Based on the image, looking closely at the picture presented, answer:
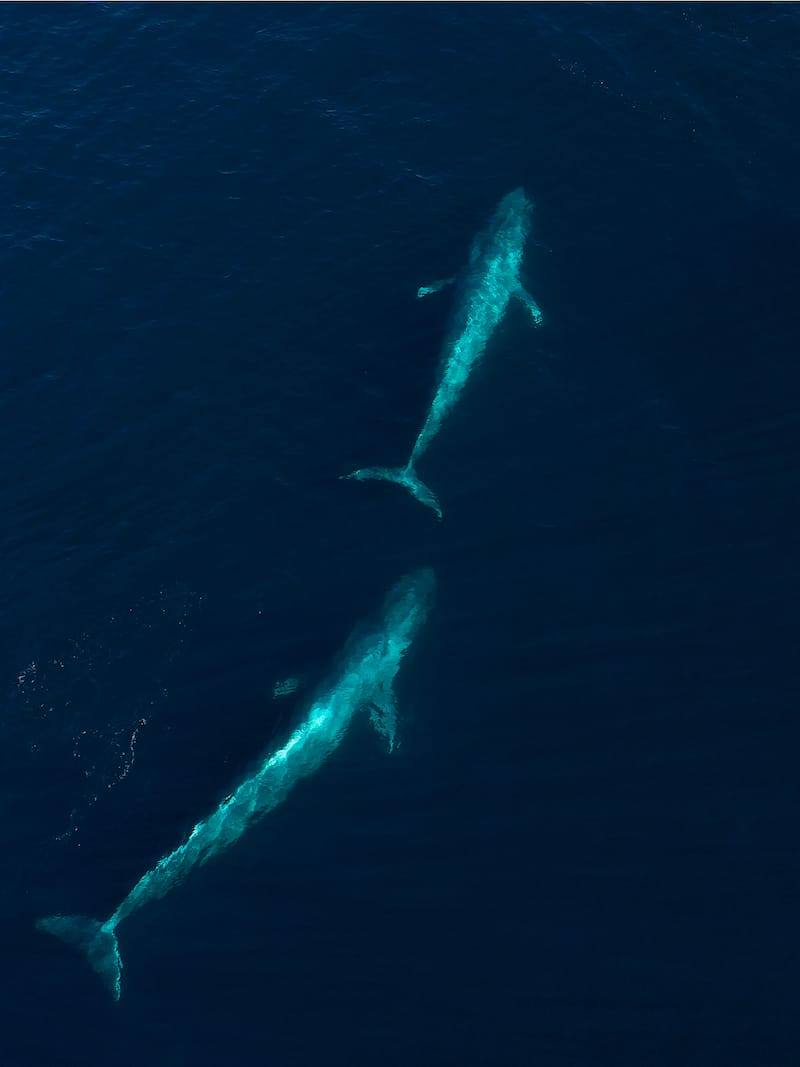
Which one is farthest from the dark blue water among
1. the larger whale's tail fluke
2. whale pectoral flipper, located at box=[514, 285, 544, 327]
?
whale pectoral flipper, located at box=[514, 285, 544, 327]

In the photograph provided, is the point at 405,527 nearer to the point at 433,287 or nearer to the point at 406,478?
the point at 406,478

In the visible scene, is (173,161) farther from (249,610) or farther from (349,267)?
(249,610)

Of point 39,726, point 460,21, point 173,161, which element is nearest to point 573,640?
point 39,726

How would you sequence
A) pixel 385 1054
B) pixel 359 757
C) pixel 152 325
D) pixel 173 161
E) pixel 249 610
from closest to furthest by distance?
pixel 385 1054 < pixel 359 757 < pixel 249 610 < pixel 152 325 < pixel 173 161

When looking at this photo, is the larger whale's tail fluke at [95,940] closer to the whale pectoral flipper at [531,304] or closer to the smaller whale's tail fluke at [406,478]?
the smaller whale's tail fluke at [406,478]

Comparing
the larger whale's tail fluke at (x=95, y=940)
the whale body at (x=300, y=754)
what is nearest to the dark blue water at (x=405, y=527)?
the larger whale's tail fluke at (x=95, y=940)

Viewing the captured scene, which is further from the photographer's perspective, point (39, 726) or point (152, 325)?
point (152, 325)
